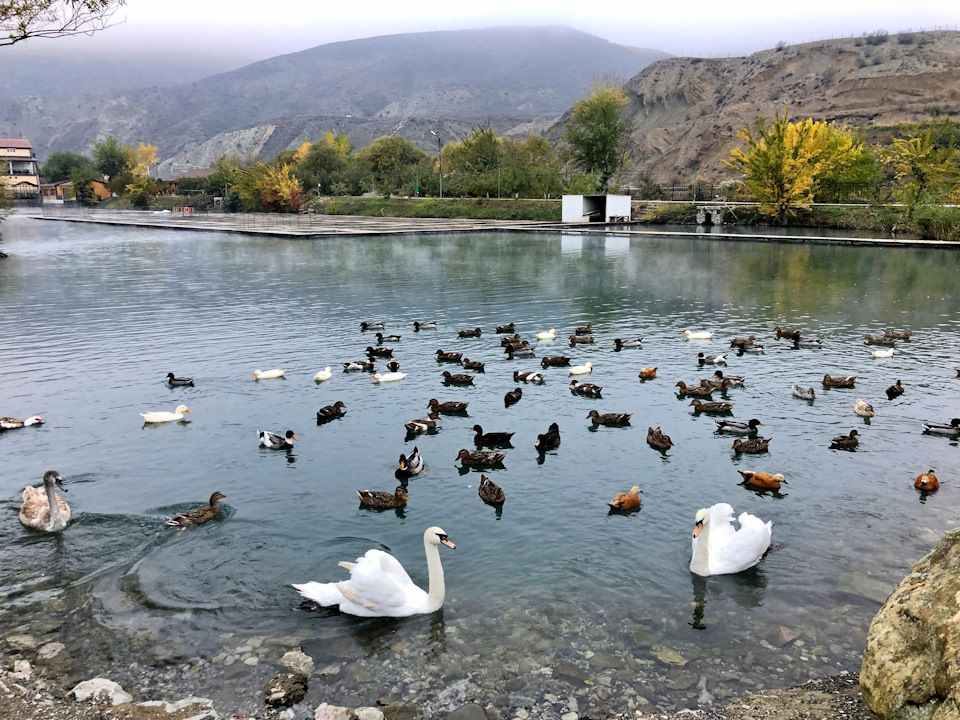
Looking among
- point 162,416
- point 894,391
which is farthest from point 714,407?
point 162,416

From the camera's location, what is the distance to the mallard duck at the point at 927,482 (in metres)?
11.9

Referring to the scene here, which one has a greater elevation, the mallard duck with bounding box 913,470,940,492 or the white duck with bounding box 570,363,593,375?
the white duck with bounding box 570,363,593,375

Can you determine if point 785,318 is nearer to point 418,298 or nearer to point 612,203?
point 418,298

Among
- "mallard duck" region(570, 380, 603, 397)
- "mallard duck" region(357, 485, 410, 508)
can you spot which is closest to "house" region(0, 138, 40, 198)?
"mallard duck" region(570, 380, 603, 397)

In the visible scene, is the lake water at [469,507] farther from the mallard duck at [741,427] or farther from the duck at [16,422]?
the mallard duck at [741,427]

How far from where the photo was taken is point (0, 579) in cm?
955

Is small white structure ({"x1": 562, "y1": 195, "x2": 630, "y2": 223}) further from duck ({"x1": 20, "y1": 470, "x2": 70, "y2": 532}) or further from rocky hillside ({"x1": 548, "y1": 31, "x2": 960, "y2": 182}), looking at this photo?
duck ({"x1": 20, "y1": 470, "x2": 70, "y2": 532})

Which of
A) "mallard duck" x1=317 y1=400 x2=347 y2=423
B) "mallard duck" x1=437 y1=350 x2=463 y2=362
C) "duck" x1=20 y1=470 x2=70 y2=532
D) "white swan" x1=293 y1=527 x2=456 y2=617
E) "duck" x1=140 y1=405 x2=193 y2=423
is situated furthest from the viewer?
"mallard duck" x1=437 y1=350 x2=463 y2=362

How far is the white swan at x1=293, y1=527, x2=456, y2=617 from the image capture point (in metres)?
8.52

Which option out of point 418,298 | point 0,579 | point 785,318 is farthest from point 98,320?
point 785,318

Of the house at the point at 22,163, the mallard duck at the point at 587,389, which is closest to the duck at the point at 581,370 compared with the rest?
the mallard duck at the point at 587,389

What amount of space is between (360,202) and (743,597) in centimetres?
9384

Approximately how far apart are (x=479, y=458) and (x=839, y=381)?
32.7 feet

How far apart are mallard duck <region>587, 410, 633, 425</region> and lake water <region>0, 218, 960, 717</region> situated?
0.34 m
